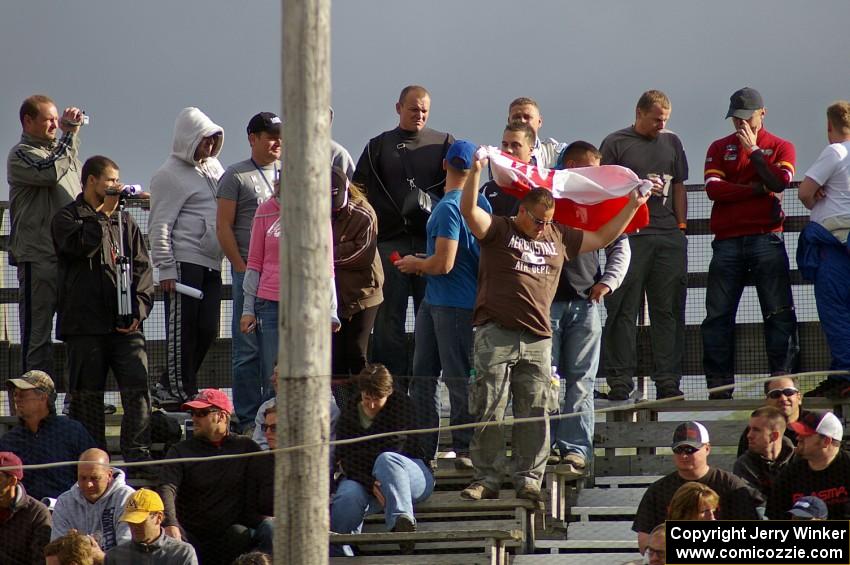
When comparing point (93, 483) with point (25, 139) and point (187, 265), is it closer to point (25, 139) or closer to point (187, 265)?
point (187, 265)

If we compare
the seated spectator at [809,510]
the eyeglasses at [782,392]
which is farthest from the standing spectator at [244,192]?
the seated spectator at [809,510]

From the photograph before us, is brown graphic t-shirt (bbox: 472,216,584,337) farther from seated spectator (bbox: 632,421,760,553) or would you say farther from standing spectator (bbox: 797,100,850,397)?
standing spectator (bbox: 797,100,850,397)

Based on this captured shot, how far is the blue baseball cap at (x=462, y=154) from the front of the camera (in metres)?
9.63

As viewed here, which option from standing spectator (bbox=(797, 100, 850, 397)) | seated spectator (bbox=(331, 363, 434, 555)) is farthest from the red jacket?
seated spectator (bbox=(331, 363, 434, 555))

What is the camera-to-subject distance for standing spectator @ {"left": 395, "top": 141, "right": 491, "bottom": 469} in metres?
9.51

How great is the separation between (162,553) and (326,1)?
329cm

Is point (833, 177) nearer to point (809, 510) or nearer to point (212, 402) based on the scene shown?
point (809, 510)

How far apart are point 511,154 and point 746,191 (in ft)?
5.99

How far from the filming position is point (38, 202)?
1135 centimetres

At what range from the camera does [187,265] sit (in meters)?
11.1

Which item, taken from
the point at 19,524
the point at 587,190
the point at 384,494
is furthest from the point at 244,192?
the point at 19,524

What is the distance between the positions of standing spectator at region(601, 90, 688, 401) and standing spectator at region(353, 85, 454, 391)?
4.05 feet

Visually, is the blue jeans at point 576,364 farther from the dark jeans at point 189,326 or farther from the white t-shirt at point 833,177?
the dark jeans at point 189,326

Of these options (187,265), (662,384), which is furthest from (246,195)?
(662,384)
